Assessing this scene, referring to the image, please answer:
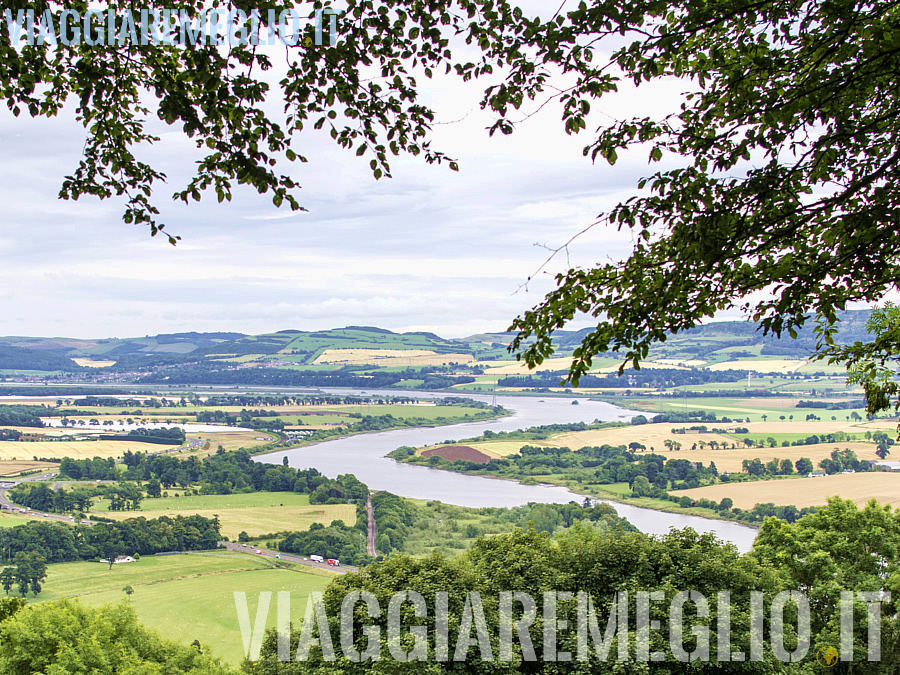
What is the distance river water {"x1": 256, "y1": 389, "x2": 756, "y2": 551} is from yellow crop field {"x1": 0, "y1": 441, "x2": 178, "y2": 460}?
1136cm

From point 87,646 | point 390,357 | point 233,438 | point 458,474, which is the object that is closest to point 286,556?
point 458,474

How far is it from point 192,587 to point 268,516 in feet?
37.7

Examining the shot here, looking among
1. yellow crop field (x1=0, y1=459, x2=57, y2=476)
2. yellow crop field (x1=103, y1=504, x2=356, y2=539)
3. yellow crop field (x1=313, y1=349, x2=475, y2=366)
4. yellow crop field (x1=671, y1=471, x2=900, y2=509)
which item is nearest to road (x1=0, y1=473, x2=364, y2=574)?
yellow crop field (x1=103, y1=504, x2=356, y2=539)

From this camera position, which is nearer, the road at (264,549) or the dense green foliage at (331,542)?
the road at (264,549)

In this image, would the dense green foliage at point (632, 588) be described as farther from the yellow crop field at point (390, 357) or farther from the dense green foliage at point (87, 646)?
the yellow crop field at point (390, 357)

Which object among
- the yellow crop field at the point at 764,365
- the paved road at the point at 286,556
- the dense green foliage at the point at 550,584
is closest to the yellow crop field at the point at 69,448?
the paved road at the point at 286,556

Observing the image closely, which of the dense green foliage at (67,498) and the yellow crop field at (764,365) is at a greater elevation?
the yellow crop field at (764,365)

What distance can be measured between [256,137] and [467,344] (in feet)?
479

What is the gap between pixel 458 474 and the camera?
4550cm

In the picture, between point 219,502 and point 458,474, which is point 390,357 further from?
point 219,502

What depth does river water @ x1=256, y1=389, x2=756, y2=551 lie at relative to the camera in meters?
29.5

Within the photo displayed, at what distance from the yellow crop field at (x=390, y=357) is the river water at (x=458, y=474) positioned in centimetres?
4344

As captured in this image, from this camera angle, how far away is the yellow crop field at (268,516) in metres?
34.3

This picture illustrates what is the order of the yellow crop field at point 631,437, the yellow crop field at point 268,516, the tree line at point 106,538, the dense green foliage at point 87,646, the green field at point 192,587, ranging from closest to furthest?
1. the dense green foliage at point 87,646
2. the green field at point 192,587
3. the tree line at point 106,538
4. the yellow crop field at point 268,516
5. the yellow crop field at point 631,437
